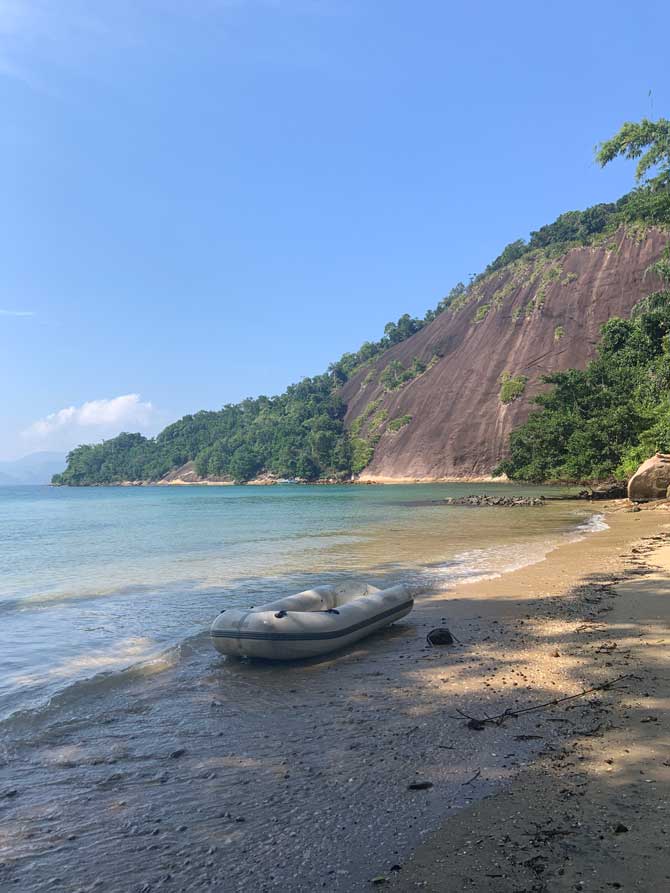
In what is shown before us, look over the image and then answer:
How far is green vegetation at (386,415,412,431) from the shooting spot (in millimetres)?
94769

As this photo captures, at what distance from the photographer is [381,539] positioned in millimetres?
20250

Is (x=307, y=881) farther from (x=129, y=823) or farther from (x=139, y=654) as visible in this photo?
(x=139, y=654)

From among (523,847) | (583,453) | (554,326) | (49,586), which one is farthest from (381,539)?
(554,326)

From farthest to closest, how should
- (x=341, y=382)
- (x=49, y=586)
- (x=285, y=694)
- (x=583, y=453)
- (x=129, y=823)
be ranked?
(x=341, y=382), (x=583, y=453), (x=49, y=586), (x=285, y=694), (x=129, y=823)

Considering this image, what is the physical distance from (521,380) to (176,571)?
7435 cm

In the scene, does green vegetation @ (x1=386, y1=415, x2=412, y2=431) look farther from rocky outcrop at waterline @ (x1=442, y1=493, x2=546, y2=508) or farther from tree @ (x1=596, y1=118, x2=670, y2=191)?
tree @ (x1=596, y1=118, x2=670, y2=191)

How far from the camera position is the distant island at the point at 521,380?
3453cm

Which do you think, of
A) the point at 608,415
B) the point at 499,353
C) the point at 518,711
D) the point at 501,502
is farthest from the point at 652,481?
the point at 499,353

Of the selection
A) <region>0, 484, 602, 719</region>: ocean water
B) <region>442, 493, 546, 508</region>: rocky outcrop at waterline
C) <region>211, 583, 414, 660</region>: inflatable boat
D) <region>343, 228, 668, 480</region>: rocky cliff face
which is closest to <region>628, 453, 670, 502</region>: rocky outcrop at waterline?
<region>0, 484, 602, 719</region>: ocean water

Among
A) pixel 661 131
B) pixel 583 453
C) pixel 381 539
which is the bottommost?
pixel 381 539

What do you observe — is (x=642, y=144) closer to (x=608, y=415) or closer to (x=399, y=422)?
(x=608, y=415)

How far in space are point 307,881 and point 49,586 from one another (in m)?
12.4

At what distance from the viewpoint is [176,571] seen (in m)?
14.8

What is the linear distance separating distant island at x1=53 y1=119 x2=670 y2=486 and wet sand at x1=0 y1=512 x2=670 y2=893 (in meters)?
23.0
